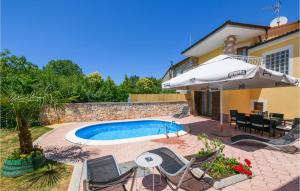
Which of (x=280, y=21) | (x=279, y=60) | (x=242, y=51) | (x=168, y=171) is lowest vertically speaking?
(x=168, y=171)

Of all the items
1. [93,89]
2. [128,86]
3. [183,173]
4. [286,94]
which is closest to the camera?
[183,173]

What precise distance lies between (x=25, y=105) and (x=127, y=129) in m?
9.79

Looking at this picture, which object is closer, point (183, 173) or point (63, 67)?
point (183, 173)

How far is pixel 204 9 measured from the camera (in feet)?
52.7

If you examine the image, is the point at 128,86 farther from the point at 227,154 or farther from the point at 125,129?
the point at 227,154

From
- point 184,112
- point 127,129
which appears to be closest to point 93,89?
point 127,129

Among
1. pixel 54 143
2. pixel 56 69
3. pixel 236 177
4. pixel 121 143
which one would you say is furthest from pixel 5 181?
pixel 56 69

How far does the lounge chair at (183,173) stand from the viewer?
339 centimetres

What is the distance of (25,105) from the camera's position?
4.23m

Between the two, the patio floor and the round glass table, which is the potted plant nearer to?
the patio floor

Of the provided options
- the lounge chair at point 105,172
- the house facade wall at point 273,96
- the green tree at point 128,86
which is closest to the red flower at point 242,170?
the lounge chair at point 105,172

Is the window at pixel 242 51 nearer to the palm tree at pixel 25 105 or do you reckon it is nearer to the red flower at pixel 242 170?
the red flower at pixel 242 170

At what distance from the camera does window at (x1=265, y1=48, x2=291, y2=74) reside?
9.67 m

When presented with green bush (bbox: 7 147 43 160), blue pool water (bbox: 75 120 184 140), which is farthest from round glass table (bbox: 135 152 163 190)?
blue pool water (bbox: 75 120 184 140)
